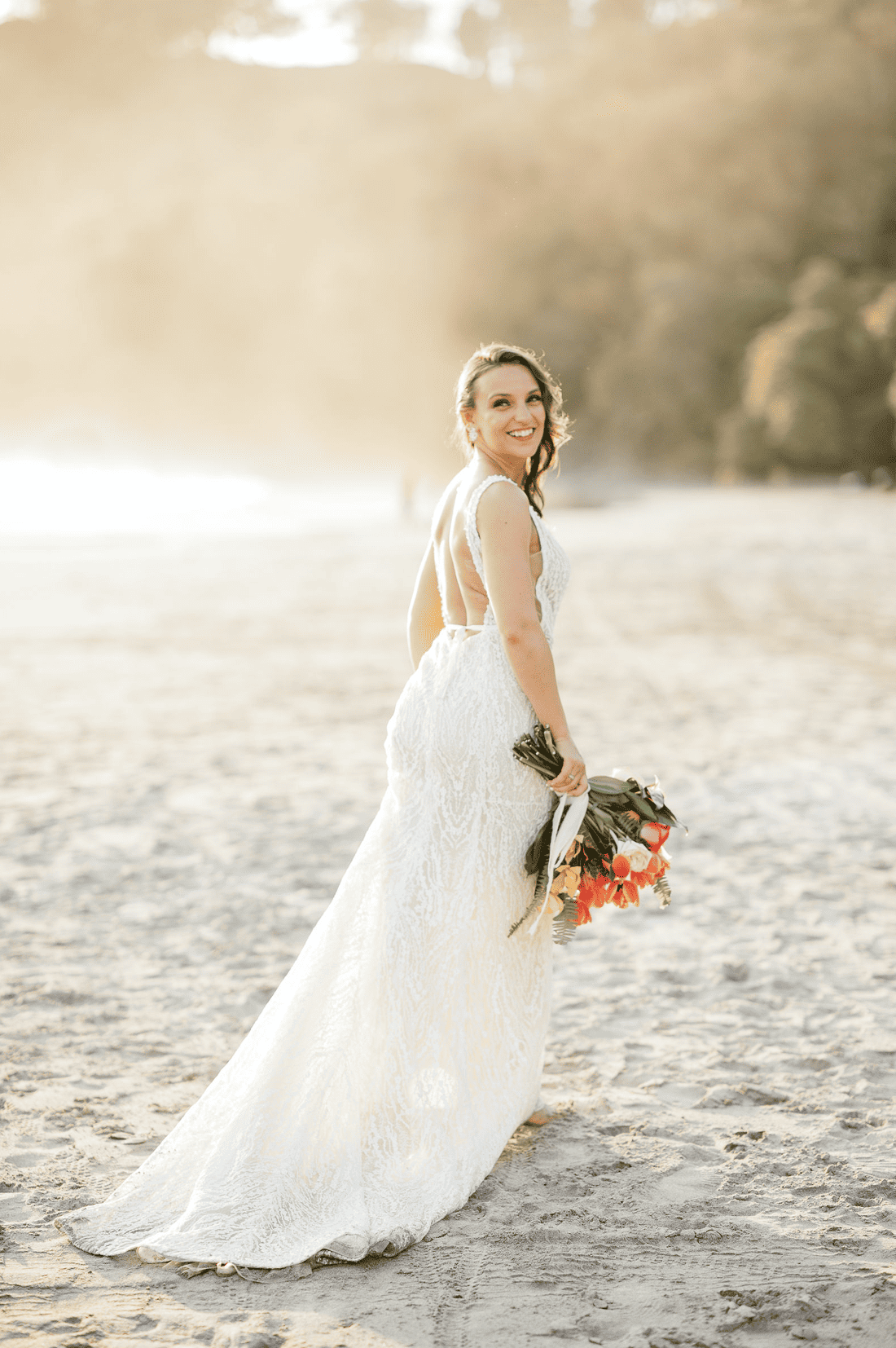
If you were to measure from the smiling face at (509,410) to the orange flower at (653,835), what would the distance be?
3.20 feet

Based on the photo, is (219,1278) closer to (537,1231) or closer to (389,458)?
(537,1231)

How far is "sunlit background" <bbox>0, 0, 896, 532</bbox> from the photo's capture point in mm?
50812

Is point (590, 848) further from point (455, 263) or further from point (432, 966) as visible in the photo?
point (455, 263)

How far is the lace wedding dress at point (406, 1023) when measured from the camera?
2.83m

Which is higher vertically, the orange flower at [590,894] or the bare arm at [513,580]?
the bare arm at [513,580]

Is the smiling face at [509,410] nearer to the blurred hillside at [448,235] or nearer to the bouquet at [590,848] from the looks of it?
the bouquet at [590,848]

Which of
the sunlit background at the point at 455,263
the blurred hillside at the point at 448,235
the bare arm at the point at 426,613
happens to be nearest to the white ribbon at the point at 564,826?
the bare arm at the point at 426,613

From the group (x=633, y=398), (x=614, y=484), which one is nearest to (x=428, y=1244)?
(x=614, y=484)

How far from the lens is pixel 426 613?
3.29 meters

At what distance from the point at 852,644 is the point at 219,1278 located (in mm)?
11139

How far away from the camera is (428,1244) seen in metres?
2.79

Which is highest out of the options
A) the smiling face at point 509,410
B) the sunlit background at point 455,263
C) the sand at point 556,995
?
the sunlit background at point 455,263

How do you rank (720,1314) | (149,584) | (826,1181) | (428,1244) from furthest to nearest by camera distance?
(149,584) → (826,1181) → (428,1244) → (720,1314)

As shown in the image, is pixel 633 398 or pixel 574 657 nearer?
pixel 574 657
